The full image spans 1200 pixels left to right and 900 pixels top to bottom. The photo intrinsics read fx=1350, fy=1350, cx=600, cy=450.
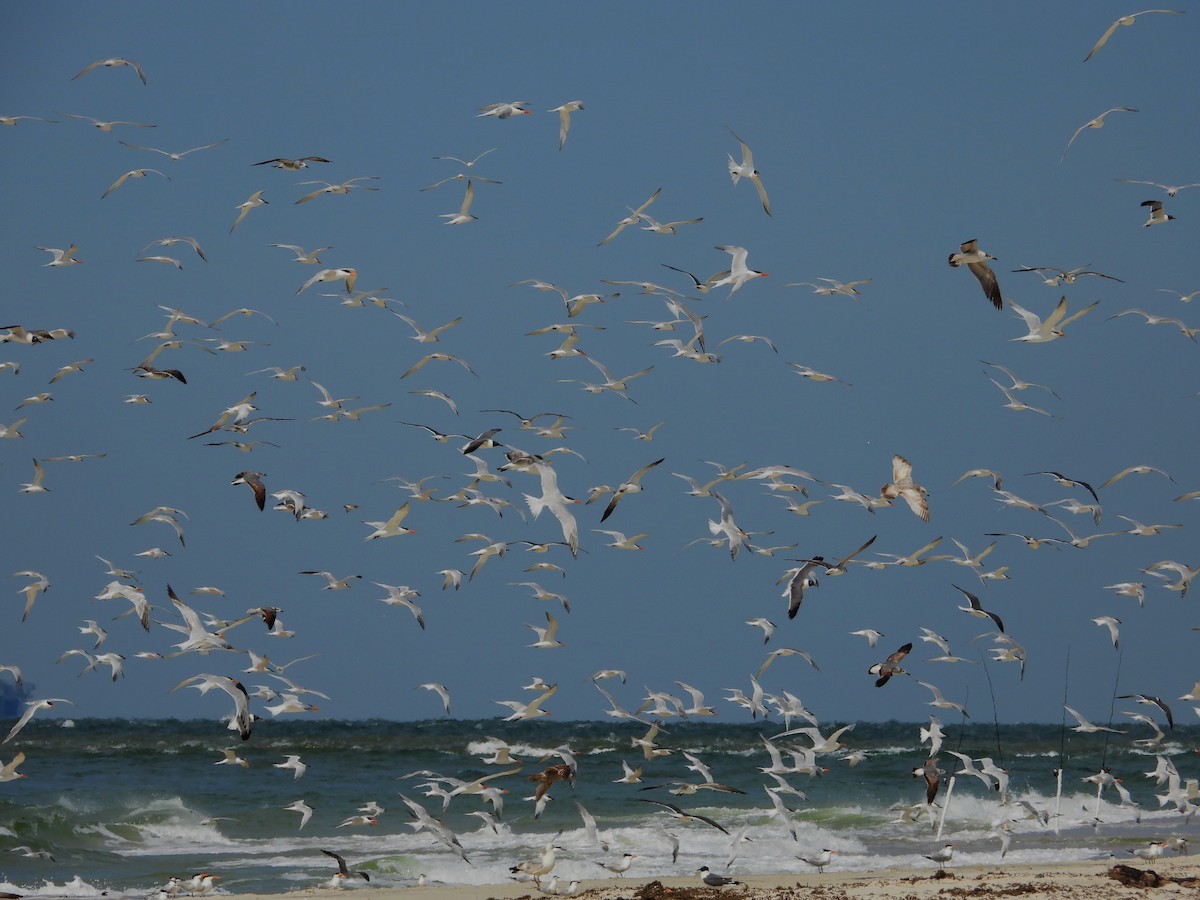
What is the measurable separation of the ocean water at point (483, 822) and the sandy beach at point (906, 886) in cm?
117

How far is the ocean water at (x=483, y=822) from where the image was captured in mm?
21844

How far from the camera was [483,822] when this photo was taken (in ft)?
90.6

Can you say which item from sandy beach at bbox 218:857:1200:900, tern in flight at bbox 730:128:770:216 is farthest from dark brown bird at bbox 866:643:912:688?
A: tern in flight at bbox 730:128:770:216

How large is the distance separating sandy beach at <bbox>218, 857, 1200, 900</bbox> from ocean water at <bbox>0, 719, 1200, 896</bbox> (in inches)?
46.1

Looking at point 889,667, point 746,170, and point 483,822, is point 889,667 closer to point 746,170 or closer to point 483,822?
point 746,170

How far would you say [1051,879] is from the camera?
17391 millimetres

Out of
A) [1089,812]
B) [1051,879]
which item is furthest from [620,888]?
[1089,812]

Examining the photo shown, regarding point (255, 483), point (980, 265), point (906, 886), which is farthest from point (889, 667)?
point (255, 483)

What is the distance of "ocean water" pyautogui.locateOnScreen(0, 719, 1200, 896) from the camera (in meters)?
21.8

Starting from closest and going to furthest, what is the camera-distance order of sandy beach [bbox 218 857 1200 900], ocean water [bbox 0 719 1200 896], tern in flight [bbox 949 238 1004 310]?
sandy beach [bbox 218 857 1200 900]
tern in flight [bbox 949 238 1004 310]
ocean water [bbox 0 719 1200 896]

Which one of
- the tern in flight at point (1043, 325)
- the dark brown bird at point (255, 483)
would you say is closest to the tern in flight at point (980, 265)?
the tern in flight at point (1043, 325)

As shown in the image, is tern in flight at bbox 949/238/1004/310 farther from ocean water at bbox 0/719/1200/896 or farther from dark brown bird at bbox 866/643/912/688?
ocean water at bbox 0/719/1200/896

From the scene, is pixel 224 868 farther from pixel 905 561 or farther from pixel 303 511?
pixel 905 561

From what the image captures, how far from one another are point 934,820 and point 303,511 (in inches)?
501
